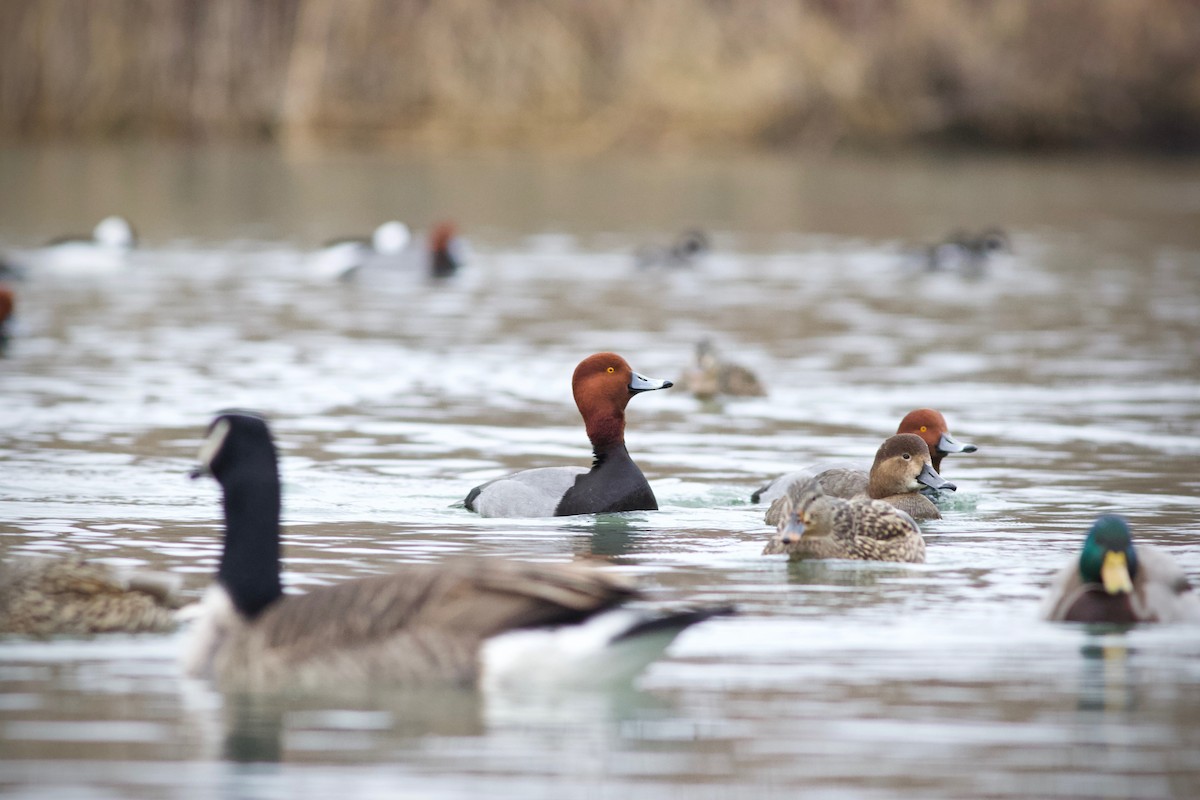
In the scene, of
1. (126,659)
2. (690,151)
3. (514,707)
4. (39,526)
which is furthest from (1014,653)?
(690,151)

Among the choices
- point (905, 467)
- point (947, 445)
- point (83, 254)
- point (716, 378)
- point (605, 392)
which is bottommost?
point (905, 467)

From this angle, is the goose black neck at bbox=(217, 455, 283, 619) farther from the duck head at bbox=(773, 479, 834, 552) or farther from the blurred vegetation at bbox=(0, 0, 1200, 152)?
the blurred vegetation at bbox=(0, 0, 1200, 152)

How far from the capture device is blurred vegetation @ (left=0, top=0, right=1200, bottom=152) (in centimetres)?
4191

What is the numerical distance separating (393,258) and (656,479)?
1538cm

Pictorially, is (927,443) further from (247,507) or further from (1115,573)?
(247,507)

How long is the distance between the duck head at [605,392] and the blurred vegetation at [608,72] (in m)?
32.2

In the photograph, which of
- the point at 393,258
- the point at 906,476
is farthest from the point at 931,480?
the point at 393,258

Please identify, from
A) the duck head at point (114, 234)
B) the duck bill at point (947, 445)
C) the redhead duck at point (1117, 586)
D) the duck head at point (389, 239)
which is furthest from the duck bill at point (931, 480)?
the duck head at point (114, 234)

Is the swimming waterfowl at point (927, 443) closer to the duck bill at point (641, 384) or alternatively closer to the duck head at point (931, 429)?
the duck head at point (931, 429)

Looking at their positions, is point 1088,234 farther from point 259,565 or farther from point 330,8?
point 259,565

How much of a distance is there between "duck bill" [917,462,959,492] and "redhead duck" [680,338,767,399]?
5.04 m

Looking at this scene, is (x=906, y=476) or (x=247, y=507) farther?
(x=906, y=476)

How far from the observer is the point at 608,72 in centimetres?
4378

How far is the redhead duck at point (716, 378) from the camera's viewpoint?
15.1m
